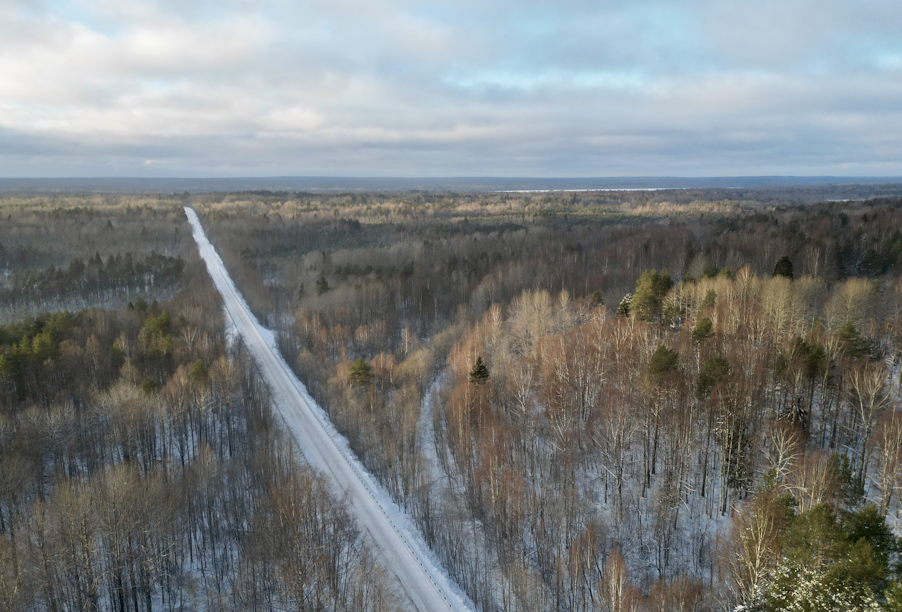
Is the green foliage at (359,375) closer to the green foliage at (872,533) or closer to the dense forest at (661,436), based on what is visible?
the dense forest at (661,436)

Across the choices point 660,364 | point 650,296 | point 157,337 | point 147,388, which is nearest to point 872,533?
point 660,364

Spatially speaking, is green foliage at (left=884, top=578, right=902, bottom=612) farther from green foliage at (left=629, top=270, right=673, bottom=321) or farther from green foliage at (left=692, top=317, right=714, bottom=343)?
green foliage at (left=629, top=270, right=673, bottom=321)

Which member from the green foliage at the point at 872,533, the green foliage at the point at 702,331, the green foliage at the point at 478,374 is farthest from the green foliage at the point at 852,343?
the green foliage at the point at 478,374

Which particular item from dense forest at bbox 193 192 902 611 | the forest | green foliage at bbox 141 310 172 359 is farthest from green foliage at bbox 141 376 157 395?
dense forest at bbox 193 192 902 611

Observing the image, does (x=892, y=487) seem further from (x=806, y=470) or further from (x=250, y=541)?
(x=250, y=541)

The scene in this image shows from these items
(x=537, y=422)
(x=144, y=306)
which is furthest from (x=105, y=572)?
(x=144, y=306)

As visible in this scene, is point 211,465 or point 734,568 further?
point 211,465

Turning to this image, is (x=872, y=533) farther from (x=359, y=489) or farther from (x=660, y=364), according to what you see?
(x=359, y=489)
